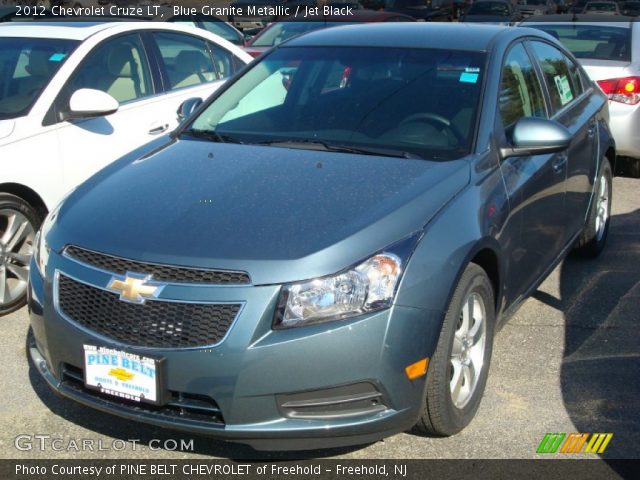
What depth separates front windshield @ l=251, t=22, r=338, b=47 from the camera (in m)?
11.9

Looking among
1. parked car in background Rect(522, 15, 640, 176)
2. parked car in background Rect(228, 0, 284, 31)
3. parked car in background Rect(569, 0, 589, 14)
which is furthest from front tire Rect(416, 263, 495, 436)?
parked car in background Rect(569, 0, 589, 14)

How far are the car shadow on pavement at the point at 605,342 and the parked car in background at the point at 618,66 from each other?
177 cm

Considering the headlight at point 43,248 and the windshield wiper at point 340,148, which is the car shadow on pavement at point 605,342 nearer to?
the windshield wiper at point 340,148

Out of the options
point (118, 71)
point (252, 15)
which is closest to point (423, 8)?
point (252, 15)

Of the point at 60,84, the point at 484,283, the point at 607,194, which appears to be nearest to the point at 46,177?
the point at 60,84

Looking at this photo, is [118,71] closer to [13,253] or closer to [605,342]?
[13,253]

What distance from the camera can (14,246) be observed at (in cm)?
476

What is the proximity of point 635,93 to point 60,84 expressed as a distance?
5266 mm

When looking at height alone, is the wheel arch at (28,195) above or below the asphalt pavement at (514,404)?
above

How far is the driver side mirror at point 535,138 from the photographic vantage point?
12.5ft

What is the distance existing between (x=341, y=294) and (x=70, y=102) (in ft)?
9.50

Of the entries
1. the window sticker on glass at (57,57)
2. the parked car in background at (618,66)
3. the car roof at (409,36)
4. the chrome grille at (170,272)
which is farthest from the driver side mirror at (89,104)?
the parked car in background at (618,66)

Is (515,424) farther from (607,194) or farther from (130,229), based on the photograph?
(607,194)

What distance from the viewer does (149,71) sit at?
5.94 m
